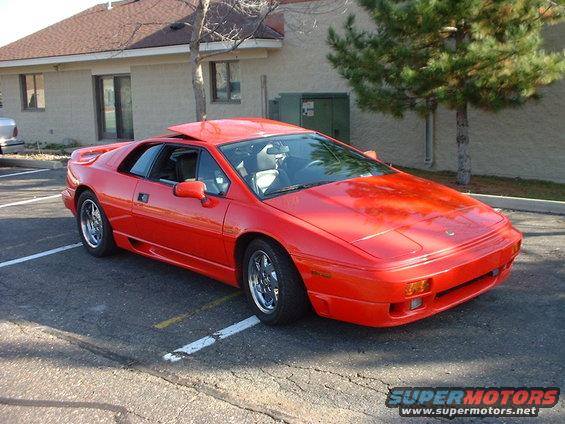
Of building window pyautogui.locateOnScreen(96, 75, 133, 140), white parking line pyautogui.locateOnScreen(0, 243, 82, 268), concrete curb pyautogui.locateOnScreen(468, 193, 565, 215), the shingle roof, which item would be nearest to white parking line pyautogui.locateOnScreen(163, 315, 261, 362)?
white parking line pyautogui.locateOnScreen(0, 243, 82, 268)

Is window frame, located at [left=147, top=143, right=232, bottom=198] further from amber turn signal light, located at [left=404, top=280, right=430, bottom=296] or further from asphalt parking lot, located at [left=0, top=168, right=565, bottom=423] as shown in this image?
amber turn signal light, located at [left=404, top=280, right=430, bottom=296]

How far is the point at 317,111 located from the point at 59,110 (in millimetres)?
11544

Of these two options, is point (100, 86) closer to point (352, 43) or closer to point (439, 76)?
point (352, 43)

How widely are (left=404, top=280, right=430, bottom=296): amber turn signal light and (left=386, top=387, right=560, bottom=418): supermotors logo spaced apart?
2.00 ft

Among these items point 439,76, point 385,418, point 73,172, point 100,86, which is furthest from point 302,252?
point 100,86

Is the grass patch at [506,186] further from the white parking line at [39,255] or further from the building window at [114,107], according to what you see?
the building window at [114,107]

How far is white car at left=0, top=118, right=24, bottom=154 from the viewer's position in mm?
15414

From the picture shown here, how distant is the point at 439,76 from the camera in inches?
364

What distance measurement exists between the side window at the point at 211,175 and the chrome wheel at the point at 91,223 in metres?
1.79

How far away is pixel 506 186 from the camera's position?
1107 centimetres

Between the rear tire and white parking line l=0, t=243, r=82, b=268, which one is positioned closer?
the rear tire

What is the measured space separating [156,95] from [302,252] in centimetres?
1488

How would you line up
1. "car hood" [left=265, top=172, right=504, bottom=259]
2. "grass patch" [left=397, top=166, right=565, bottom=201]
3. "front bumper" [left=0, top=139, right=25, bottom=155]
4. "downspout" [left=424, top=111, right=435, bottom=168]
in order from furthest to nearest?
1. "front bumper" [left=0, top=139, right=25, bottom=155]
2. "downspout" [left=424, top=111, right=435, bottom=168]
3. "grass patch" [left=397, top=166, right=565, bottom=201]
4. "car hood" [left=265, top=172, right=504, bottom=259]

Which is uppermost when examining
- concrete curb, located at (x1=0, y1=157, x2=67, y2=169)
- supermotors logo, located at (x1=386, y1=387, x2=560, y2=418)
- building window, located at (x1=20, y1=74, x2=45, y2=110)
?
building window, located at (x1=20, y1=74, x2=45, y2=110)
